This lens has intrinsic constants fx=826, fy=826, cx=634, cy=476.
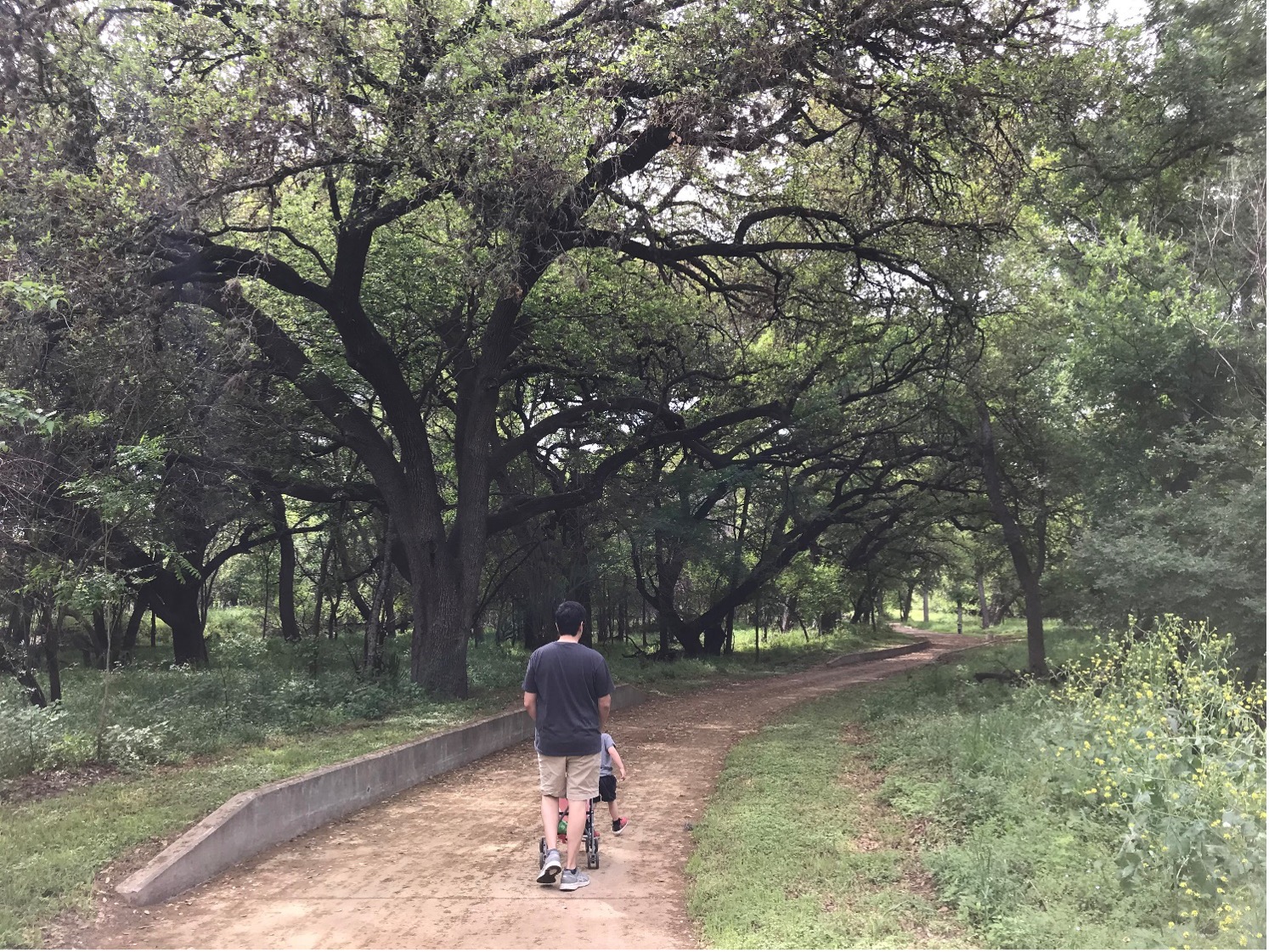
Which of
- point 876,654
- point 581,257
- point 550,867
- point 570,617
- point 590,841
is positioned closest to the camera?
point 550,867

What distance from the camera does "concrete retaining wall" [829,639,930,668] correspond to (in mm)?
27734

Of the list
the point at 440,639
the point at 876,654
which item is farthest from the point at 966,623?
the point at 440,639

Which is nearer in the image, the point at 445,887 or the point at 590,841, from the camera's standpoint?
the point at 445,887

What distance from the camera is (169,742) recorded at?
8.59 meters

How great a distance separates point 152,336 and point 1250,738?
12.2m

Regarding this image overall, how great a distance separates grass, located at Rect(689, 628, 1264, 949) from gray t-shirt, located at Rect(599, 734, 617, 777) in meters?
0.86

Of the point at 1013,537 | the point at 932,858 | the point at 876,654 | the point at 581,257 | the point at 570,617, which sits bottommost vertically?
the point at 876,654

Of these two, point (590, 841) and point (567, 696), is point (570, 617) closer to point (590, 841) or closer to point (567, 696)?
point (567, 696)

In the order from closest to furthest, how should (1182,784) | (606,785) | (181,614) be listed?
(1182,784) < (606,785) < (181,614)

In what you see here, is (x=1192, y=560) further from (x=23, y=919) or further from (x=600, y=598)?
(x=600, y=598)

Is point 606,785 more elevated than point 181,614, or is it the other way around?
point 181,614

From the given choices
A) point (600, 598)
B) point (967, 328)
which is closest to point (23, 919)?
point (967, 328)

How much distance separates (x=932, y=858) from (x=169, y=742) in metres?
7.50

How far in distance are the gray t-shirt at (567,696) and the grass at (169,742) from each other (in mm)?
2932
